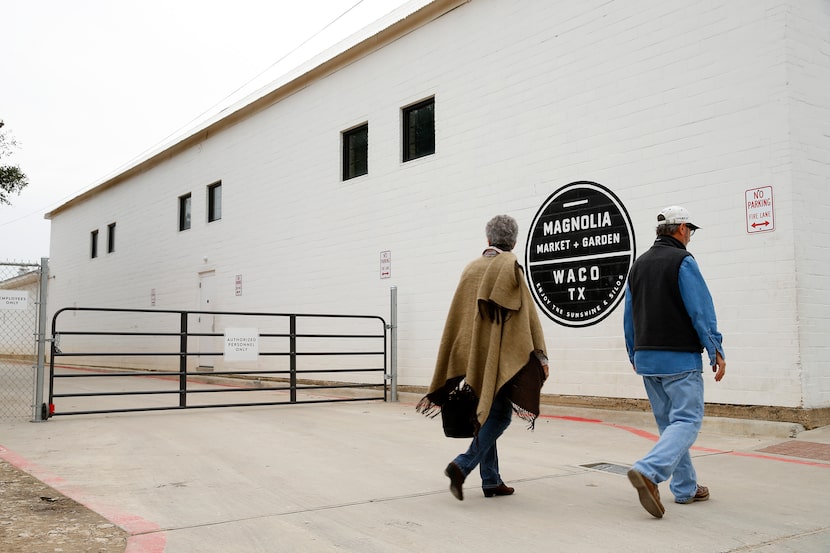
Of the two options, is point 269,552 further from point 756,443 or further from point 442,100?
point 442,100

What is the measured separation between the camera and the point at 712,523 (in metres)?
4.22

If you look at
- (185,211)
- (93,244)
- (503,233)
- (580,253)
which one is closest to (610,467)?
(503,233)

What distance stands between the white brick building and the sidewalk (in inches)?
41.6

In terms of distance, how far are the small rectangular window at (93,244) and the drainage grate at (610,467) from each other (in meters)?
23.7

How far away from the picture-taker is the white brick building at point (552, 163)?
757 cm

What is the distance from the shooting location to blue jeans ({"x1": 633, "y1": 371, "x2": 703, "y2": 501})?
13.8 feet

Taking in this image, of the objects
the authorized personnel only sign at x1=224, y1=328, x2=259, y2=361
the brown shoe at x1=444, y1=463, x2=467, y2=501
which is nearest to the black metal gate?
the authorized personnel only sign at x1=224, y1=328, x2=259, y2=361

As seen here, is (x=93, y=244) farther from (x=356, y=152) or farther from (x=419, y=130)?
(x=419, y=130)

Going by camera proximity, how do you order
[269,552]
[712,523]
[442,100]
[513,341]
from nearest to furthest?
[269,552] < [712,523] < [513,341] < [442,100]

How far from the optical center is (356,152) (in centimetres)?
1399

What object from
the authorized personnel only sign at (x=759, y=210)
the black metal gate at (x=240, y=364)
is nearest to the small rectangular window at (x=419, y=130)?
the black metal gate at (x=240, y=364)

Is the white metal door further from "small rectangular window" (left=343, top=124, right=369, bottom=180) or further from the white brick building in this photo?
"small rectangular window" (left=343, top=124, right=369, bottom=180)

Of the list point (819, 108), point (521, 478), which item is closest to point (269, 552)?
point (521, 478)

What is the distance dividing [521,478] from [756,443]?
115 inches
